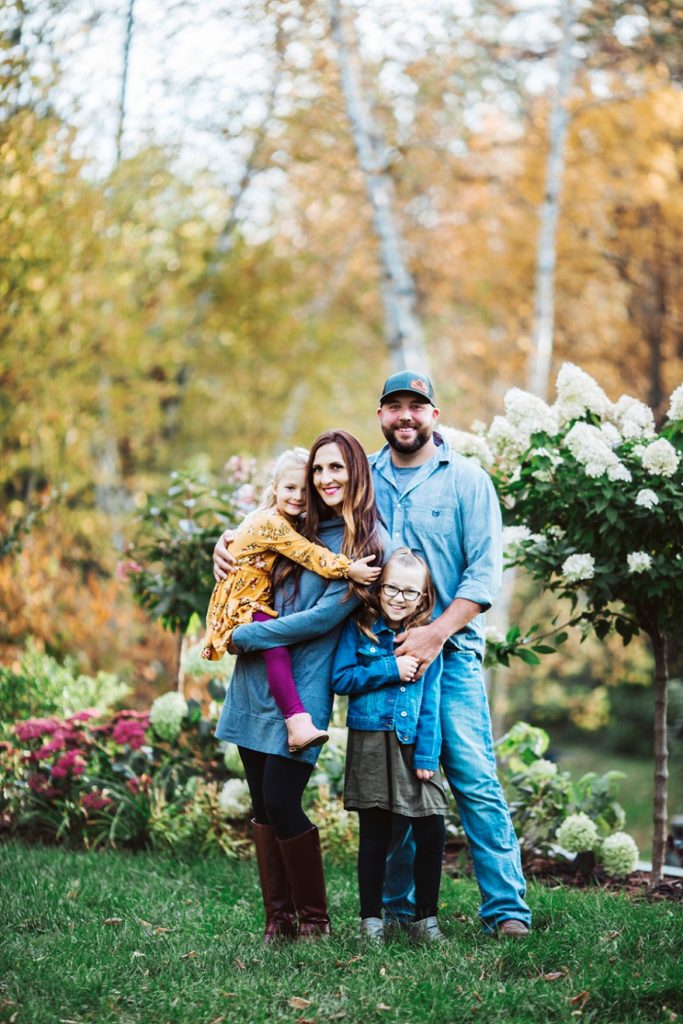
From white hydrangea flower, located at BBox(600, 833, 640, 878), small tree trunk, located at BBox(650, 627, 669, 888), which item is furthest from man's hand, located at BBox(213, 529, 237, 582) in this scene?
white hydrangea flower, located at BBox(600, 833, 640, 878)

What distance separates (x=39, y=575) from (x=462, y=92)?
19.7 ft

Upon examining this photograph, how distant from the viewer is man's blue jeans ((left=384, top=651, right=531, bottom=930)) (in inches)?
146

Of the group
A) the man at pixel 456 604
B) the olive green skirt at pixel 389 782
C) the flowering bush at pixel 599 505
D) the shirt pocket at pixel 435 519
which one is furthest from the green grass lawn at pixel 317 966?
the shirt pocket at pixel 435 519

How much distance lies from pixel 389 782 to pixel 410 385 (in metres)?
1.41

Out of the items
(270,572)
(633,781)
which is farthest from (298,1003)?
(633,781)

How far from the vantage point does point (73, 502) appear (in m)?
11.4

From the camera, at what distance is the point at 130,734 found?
5.56m

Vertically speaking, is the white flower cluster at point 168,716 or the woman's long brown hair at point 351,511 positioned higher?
the woman's long brown hair at point 351,511

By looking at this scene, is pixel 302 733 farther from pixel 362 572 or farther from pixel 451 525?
pixel 451 525

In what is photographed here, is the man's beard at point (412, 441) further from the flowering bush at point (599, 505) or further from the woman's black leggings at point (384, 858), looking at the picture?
the woman's black leggings at point (384, 858)

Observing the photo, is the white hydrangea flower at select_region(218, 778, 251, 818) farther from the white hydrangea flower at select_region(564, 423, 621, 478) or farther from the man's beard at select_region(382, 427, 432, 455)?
the white hydrangea flower at select_region(564, 423, 621, 478)

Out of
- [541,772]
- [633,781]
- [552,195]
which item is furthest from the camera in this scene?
[633,781]

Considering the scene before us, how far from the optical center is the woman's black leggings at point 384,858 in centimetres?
366

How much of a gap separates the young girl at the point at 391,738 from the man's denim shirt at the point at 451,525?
11 centimetres
